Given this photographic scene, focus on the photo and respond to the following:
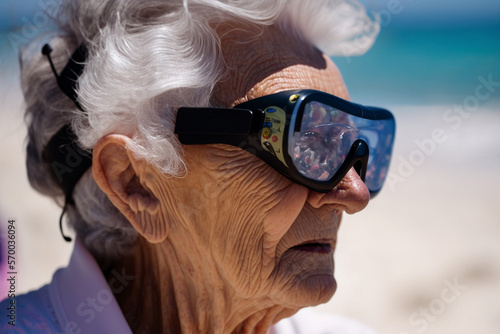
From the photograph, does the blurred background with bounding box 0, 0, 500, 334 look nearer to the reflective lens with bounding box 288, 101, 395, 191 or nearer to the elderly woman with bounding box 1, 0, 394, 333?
the elderly woman with bounding box 1, 0, 394, 333

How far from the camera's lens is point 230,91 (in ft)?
4.98

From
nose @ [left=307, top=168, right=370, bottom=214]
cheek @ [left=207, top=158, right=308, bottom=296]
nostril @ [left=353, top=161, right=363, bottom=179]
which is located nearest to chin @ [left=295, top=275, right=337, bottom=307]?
cheek @ [left=207, top=158, right=308, bottom=296]

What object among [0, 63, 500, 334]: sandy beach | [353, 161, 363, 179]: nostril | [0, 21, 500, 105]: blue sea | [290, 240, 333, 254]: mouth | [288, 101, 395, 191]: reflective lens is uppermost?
[0, 21, 500, 105]: blue sea

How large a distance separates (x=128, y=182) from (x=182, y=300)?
0.43 meters

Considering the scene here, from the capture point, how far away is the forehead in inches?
59.2

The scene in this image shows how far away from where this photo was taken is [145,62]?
150 cm

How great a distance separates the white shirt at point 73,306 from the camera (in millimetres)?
1619

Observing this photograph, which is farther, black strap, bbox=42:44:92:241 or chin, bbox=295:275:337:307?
black strap, bbox=42:44:92:241

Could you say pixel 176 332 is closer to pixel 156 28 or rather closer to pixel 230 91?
pixel 230 91

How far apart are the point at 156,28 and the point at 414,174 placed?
6070 millimetres

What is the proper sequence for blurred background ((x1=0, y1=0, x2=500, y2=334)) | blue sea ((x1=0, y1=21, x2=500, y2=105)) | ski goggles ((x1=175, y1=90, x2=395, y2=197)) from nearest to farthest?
ski goggles ((x1=175, y1=90, x2=395, y2=197))
blurred background ((x1=0, y1=0, x2=500, y2=334))
blue sea ((x1=0, y1=21, x2=500, y2=105))

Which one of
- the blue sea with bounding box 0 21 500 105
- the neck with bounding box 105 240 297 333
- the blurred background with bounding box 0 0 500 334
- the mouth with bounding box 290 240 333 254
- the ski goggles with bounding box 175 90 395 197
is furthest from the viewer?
the blue sea with bounding box 0 21 500 105

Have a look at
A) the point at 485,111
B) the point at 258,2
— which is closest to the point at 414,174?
the point at 485,111

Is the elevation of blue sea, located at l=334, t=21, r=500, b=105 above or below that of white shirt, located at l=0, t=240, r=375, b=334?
above
